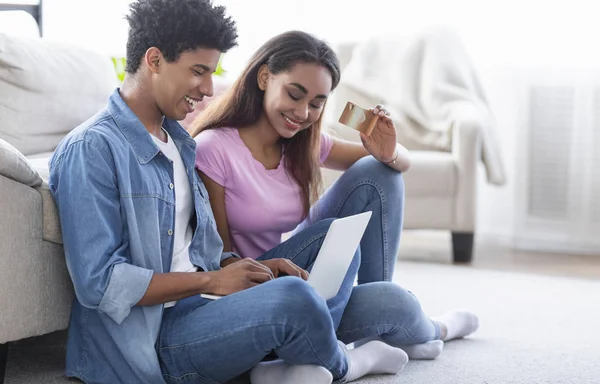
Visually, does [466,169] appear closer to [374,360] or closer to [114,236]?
[374,360]

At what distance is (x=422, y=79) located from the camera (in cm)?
381

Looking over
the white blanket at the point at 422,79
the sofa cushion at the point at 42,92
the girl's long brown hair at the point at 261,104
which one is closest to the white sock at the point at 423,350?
the girl's long brown hair at the point at 261,104

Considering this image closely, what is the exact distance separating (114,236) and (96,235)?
1.3 inches

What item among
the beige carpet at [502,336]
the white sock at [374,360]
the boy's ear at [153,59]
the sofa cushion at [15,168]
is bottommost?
the beige carpet at [502,336]

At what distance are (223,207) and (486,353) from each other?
699mm

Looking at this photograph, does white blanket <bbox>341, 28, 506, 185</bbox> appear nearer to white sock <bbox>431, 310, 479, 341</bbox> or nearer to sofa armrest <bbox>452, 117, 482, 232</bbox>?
sofa armrest <bbox>452, 117, 482, 232</bbox>

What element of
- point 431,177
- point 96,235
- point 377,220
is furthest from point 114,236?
point 431,177

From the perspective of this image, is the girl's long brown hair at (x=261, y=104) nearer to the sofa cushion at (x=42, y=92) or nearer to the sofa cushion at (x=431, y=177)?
the sofa cushion at (x=42, y=92)

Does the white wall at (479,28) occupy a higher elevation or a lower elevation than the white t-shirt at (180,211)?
higher

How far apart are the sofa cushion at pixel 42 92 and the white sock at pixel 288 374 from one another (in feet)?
3.50

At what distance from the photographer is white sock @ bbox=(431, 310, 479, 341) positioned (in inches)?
83.3

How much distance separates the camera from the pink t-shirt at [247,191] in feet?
5.98

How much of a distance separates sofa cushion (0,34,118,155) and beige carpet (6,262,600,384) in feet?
2.01

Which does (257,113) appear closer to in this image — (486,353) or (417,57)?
(486,353)
